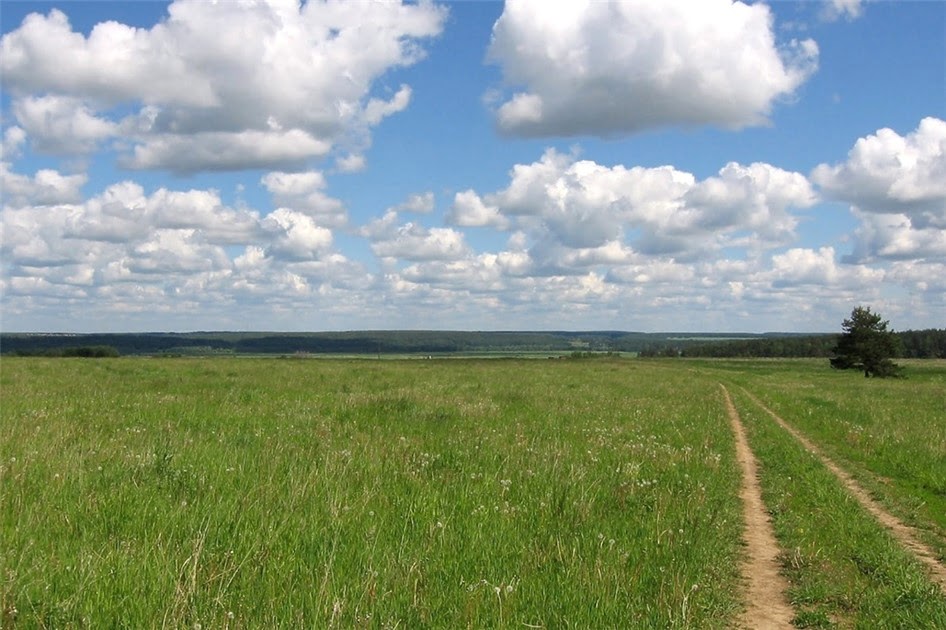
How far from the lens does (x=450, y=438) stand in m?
13.2

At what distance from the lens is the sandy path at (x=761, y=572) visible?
5.93 m

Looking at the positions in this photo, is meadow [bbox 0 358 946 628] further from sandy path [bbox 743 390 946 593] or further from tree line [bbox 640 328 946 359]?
tree line [bbox 640 328 946 359]

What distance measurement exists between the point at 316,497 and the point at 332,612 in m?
3.03

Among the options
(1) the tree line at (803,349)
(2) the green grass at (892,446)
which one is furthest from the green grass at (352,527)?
(1) the tree line at (803,349)

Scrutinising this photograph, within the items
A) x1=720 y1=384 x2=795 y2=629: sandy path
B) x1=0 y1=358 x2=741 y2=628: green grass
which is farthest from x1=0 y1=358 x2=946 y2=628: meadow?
x1=720 y1=384 x2=795 y2=629: sandy path

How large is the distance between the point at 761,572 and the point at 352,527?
405 centimetres

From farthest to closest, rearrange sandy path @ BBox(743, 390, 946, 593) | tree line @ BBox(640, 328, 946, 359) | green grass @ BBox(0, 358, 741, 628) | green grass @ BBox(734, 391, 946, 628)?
1. tree line @ BBox(640, 328, 946, 359)
2. sandy path @ BBox(743, 390, 946, 593)
3. green grass @ BBox(734, 391, 946, 628)
4. green grass @ BBox(0, 358, 741, 628)

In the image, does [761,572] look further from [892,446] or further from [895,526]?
[892,446]

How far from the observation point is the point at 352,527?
6801 mm

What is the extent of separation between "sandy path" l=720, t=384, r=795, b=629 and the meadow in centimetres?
14

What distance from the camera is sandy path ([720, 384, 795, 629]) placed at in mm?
5930

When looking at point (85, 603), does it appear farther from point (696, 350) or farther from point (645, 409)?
point (696, 350)

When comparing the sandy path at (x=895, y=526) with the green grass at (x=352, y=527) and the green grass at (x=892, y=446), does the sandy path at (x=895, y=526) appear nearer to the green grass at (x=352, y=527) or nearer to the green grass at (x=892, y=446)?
the green grass at (x=892, y=446)

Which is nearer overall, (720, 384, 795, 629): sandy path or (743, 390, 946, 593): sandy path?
(720, 384, 795, 629): sandy path
